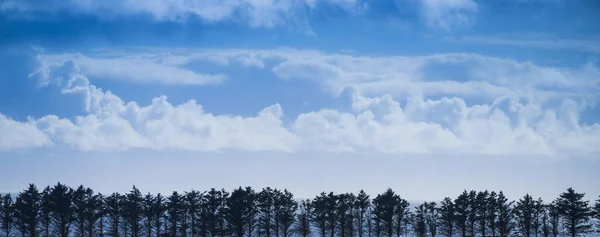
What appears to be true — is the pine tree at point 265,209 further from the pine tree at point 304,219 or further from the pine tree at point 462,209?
the pine tree at point 462,209

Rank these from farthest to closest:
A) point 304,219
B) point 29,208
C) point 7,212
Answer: point 304,219, point 7,212, point 29,208

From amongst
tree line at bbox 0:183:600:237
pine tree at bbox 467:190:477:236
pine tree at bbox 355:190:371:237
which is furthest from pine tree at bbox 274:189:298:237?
pine tree at bbox 467:190:477:236

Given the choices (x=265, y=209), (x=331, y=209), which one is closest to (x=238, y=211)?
(x=265, y=209)

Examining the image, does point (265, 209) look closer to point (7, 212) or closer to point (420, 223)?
point (420, 223)

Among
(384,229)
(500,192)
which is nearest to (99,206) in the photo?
(384,229)

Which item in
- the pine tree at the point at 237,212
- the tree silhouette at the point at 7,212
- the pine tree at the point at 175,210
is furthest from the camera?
the pine tree at the point at 175,210

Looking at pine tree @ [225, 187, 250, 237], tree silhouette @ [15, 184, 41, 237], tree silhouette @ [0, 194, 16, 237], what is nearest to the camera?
tree silhouette @ [15, 184, 41, 237]

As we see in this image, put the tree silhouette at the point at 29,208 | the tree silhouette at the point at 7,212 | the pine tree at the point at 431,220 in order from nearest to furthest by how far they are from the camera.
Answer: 1. the tree silhouette at the point at 29,208
2. the tree silhouette at the point at 7,212
3. the pine tree at the point at 431,220

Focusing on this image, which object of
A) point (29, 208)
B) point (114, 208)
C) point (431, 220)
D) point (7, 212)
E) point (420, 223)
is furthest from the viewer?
point (431, 220)

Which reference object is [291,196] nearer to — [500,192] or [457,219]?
[457,219]

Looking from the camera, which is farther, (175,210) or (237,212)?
(175,210)

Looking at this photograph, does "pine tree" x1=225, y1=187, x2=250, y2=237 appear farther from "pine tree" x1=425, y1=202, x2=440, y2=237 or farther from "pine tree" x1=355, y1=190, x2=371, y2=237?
"pine tree" x1=425, y1=202, x2=440, y2=237

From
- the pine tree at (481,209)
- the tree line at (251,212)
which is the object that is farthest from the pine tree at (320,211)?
the pine tree at (481,209)

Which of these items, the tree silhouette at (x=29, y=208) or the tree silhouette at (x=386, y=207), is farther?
the tree silhouette at (x=386, y=207)
